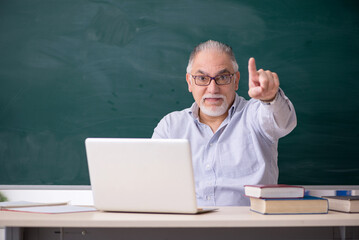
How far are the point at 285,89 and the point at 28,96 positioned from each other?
180cm

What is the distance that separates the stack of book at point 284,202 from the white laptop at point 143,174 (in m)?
0.23

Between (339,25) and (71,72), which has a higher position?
(339,25)

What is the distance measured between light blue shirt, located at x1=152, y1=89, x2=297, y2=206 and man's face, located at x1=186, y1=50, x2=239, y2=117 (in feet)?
0.23

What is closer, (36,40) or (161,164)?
(161,164)

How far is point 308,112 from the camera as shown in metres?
2.79

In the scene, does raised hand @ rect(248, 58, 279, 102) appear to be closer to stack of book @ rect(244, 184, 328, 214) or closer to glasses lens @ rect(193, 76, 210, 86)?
stack of book @ rect(244, 184, 328, 214)

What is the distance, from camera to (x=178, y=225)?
118cm

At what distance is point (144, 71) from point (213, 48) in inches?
21.9

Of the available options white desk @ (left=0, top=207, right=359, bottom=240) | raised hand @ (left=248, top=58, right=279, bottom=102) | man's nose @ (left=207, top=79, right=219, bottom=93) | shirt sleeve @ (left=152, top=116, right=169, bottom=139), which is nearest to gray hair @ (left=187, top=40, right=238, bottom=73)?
man's nose @ (left=207, top=79, right=219, bottom=93)

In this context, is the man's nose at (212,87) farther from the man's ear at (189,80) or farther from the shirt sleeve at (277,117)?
the shirt sleeve at (277,117)

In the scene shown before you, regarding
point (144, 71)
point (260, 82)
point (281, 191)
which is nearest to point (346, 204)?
point (281, 191)

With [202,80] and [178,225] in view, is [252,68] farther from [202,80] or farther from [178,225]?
[202,80]

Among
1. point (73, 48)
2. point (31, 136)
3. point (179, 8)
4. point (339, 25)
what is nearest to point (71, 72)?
point (73, 48)

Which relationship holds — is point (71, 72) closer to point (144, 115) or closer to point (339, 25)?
point (144, 115)
